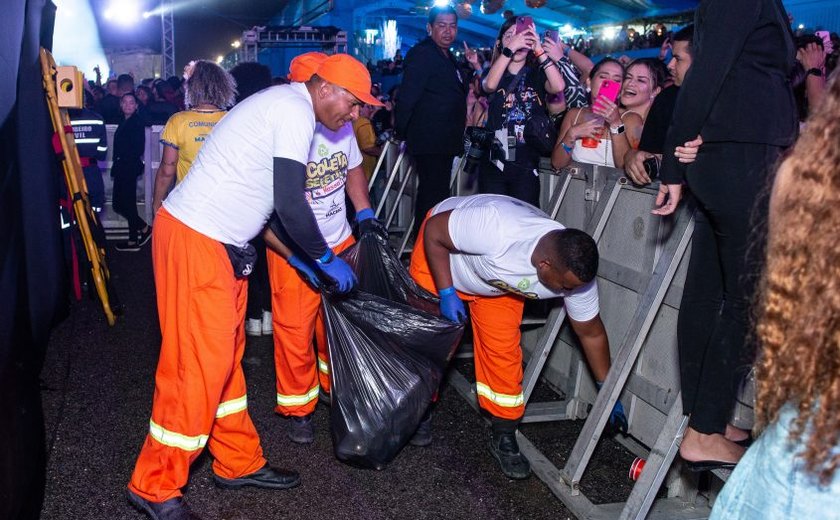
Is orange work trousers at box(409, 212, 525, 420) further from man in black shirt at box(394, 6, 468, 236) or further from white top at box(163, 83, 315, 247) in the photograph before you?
man in black shirt at box(394, 6, 468, 236)

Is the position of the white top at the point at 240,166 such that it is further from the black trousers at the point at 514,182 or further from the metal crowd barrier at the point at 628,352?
the black trousers at the point at 514,182

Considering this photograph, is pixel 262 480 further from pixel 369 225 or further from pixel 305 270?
pixel 369 225

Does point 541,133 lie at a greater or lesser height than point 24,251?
greater

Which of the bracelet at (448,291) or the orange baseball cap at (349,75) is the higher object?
the orange baseball cap at (349,75)

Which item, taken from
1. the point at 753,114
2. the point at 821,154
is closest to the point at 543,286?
the point at 753,114

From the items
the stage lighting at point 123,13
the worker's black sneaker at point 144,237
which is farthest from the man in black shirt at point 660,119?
the stage lighting at point 123,13

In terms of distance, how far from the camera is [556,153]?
15.5 feet

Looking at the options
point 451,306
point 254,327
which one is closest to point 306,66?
point 451,306

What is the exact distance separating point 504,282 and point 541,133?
5.24ft

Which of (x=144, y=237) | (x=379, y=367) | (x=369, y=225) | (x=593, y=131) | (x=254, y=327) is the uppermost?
(x=593, y=131)

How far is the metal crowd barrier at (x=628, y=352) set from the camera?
10.8ft

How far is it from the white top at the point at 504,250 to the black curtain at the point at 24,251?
1924 millimetres

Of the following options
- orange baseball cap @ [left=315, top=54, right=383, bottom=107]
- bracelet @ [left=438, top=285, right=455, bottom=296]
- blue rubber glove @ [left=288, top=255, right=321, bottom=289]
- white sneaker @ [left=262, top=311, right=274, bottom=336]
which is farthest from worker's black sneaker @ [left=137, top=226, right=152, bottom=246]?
orange baseball cap @ [left=315, top=54, right=383, bottom=107]

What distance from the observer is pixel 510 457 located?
3.85 metres
